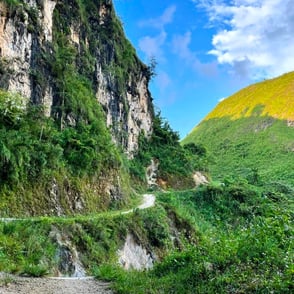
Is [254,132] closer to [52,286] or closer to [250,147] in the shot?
[250,147]

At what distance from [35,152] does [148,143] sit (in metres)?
32.5

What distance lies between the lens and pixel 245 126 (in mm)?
103812

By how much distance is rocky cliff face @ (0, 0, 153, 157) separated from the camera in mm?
24688

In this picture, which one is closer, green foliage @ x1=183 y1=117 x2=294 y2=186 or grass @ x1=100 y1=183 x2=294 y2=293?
grass @ x1=100 y1=183 x2=294 y2=293

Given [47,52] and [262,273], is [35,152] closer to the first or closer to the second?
[47,52]

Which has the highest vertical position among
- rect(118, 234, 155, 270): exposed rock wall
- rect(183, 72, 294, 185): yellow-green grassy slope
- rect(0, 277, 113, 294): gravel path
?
rect(183, 72, 294, 185): yellow-green grassy slope

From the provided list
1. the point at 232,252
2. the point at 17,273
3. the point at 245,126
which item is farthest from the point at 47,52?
the point at 245,126

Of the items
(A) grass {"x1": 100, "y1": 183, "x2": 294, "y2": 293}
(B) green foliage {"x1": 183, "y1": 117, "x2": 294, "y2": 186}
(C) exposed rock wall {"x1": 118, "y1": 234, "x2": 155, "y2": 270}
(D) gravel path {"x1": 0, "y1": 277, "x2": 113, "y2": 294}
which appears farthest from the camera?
(B) green foliage {"x1": 183, "y1": 117, "x2": 294, "y2": 186}

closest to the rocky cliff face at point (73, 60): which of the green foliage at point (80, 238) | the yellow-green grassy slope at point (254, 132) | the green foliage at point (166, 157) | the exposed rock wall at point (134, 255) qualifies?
the green foliage at point (166, 157)

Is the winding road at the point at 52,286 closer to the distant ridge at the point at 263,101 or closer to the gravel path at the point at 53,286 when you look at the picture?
the gravel path at the point at 53,286

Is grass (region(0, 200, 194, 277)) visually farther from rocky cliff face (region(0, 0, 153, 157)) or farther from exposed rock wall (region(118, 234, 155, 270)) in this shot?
rocky cliff face (region(0, 0, 153, 157))

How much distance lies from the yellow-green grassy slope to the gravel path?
66.7 metres

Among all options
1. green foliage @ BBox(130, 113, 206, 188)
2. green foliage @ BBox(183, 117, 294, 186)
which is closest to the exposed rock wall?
green foliage @ BBox(130, 113, 206, 188)

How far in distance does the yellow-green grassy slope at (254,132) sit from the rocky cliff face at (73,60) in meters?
30.4
